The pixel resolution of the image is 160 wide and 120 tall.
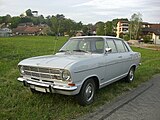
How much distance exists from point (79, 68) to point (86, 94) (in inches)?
31.0

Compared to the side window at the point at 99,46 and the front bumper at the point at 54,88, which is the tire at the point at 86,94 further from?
the side window at the point at 99,46

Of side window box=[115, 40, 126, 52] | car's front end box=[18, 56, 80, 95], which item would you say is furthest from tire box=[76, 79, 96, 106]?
side window box=[115, 40, 126, 52]

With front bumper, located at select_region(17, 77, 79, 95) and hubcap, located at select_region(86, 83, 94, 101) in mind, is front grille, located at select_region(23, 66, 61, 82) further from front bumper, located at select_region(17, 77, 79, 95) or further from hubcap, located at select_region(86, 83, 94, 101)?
hubcap, located at select_region(86, 83, 94, 101)

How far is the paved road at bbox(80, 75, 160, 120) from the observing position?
480 centimetres

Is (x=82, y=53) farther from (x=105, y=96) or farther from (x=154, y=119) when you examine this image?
(x=154, y=119)

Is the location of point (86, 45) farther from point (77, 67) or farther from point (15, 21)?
point (15, 21)

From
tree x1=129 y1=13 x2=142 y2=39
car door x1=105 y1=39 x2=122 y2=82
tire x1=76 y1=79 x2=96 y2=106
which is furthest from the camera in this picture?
tree x1=129 y1=13 x2=142 y2=39

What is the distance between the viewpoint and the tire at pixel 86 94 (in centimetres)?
517

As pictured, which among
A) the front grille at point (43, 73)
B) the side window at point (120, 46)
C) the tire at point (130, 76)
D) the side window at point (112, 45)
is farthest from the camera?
the tire at point (130, 76)

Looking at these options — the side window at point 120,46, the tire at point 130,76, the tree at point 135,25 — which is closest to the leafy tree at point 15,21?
the tree at point 135,25

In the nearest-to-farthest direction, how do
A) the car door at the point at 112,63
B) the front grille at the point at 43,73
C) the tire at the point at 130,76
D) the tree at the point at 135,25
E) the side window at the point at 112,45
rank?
the front grille at the point at 43,73, the car door at the point at 112,63, the side window at the point at 112,45, the tire at the point at 130,76, the tree at the point at 135,25

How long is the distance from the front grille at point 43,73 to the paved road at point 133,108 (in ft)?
3.54

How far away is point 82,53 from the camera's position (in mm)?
6035

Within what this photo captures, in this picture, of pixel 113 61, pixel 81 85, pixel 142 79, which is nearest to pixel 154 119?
pixel 81 85
